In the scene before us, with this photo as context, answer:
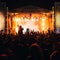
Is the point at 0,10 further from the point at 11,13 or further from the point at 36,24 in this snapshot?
the point at 36,24

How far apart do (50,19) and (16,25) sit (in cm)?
396

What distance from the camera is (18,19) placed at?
34375 mm

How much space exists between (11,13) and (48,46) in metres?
24.1

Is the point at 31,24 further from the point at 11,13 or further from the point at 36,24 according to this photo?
the point at 11,13

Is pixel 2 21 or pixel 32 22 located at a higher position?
pixel 2 21

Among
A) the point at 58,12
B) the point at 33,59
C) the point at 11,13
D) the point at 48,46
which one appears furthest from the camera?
the point at 11,13

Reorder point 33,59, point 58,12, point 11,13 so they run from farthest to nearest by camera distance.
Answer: point 11,13, point 58,12, point 33,59

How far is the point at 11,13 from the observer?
33.6m

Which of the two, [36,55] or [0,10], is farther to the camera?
[0,10]

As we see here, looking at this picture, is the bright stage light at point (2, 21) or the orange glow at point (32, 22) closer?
the bright stage light at point (2, 21)

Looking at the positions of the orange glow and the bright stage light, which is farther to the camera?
the orange glow

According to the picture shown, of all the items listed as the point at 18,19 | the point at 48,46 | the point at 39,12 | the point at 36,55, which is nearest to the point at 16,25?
the point at 18,19

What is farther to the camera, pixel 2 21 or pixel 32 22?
pixel 32 22

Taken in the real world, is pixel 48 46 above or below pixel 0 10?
below
